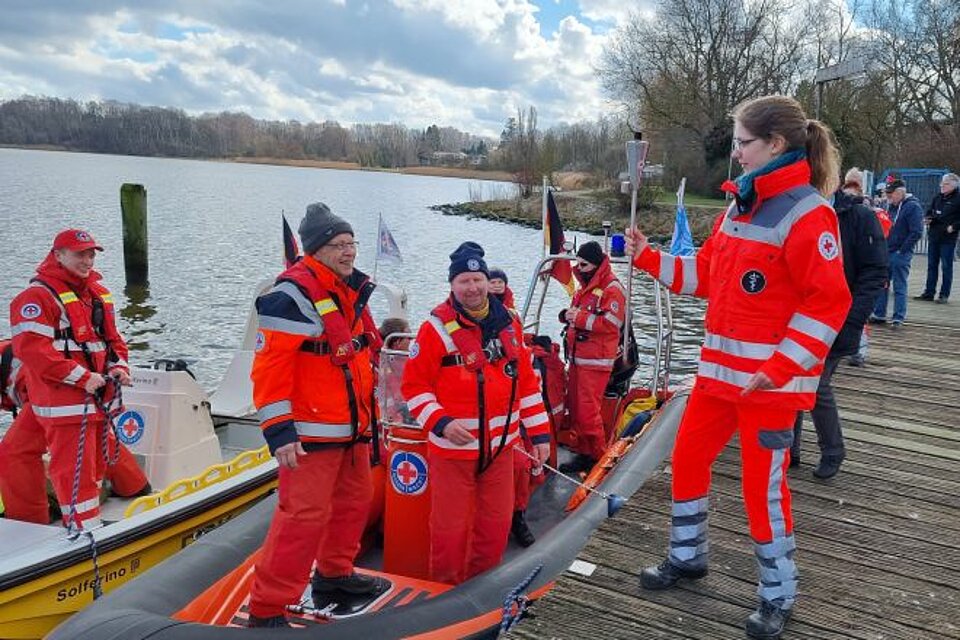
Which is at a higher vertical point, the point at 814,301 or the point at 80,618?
the point at 814,301

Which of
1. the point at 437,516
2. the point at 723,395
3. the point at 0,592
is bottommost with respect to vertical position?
the point at 0,592

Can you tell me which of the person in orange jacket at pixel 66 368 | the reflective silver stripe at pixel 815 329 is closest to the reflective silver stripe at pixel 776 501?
the reflective silver stripe at pixel 815 329

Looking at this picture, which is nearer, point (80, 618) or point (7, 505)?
point (80, 618)

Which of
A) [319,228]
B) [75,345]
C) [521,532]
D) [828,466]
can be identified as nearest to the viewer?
[319,228]

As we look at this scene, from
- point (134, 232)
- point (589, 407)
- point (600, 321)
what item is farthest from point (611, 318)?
point (134, 232)

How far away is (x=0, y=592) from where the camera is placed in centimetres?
416

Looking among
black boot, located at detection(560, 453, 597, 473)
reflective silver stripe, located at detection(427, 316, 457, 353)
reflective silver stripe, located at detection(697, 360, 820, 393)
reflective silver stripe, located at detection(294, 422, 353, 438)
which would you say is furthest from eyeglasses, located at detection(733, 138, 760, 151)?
black boot, located at detection(560, 453, 597, 473)

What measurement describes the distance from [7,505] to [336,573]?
8.44ft

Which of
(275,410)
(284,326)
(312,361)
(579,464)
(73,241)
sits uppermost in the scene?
(73,241)

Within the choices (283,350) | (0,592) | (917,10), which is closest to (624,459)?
(283,350)

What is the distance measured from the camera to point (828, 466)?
166 inches

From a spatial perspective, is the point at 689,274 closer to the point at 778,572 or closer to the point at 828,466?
the point at 778,572

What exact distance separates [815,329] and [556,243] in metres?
4.34

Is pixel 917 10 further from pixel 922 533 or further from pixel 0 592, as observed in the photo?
pixel 0 592
